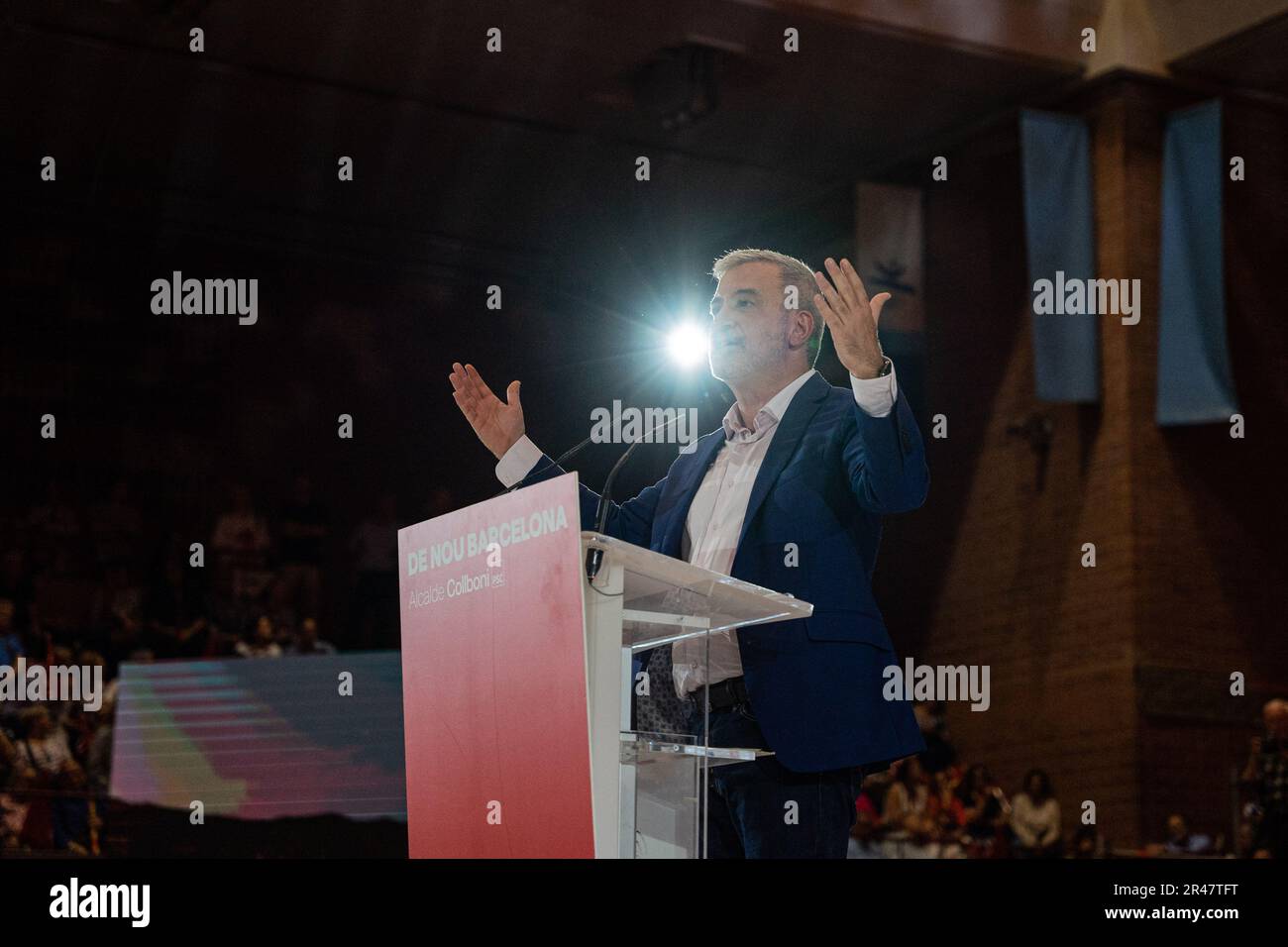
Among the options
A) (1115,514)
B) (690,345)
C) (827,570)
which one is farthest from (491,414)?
(1115,514)

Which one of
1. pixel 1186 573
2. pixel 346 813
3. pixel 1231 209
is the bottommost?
pixel 346 813

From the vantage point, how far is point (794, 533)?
2.87m

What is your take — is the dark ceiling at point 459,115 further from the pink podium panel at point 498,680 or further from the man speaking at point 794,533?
the pink podium panel at point 498,680

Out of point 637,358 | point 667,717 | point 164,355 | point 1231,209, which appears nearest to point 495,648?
point 667,717

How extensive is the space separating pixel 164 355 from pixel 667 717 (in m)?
9.88

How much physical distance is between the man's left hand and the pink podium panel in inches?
24.4

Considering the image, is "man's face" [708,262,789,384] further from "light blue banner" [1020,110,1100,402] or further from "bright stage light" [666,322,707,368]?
"light blue banner" [1020,110,1100,402]

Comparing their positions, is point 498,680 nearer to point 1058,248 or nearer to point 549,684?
point 549,684

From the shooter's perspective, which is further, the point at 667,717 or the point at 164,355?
the point at 164,355

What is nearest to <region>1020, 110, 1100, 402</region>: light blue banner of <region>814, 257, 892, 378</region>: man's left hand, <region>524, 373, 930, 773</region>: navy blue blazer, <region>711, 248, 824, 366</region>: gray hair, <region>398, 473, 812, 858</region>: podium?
<region>711, 248, 824, 366</region>: gray hair

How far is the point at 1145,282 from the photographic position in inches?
403
